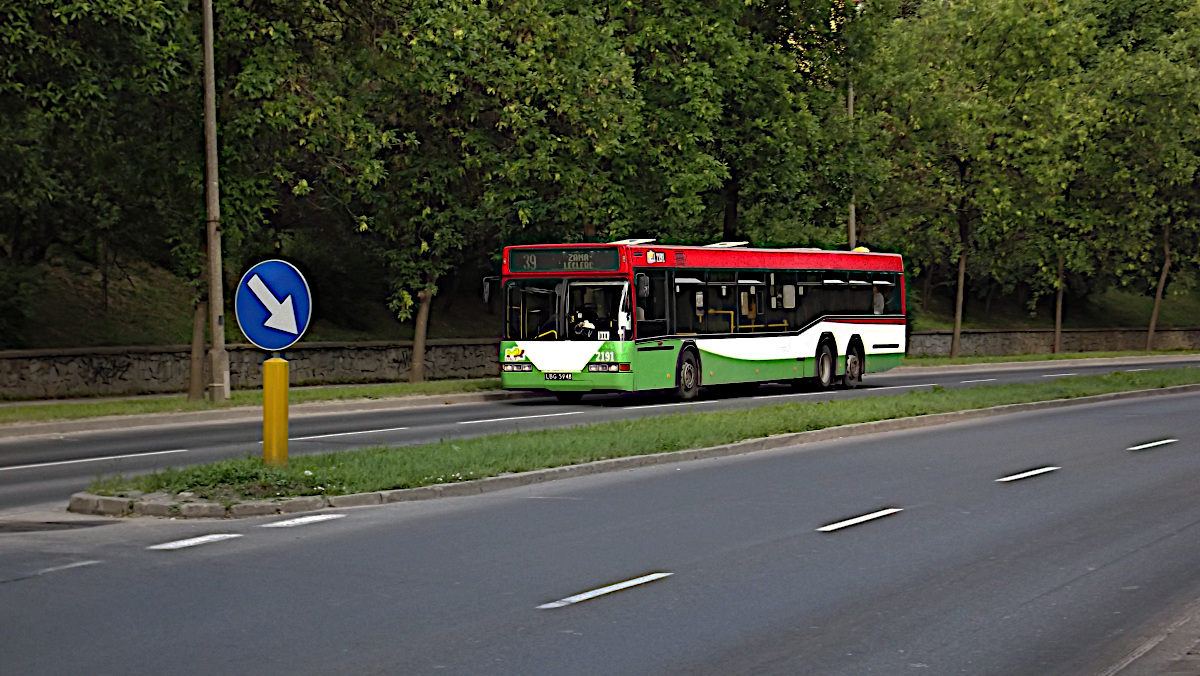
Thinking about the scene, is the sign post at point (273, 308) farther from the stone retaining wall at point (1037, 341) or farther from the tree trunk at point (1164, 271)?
the tree trunk at point (1164, 271)

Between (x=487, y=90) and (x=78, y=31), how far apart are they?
31.8 ft

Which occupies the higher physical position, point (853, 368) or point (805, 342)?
point (805, 342)

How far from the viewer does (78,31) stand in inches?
992

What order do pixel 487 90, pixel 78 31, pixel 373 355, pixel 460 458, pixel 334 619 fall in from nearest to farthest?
pixel 334 619
pixel 460 458
pixel 78 31
pixel 487 90
pixel 373 355

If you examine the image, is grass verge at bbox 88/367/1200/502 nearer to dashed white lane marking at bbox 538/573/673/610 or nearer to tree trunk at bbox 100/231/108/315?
dashed white lane marking at bbox 538/573/673/610

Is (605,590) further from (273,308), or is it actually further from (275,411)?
(275,411)

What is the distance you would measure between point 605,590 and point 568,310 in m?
19.6

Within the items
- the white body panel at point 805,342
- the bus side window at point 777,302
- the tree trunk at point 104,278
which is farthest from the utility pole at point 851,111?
the tree trunk at point 104,278

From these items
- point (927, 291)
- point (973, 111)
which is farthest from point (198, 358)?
point (927, 291)

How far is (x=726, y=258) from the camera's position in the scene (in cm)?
3138

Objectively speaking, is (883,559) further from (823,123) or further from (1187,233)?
(1187,233)

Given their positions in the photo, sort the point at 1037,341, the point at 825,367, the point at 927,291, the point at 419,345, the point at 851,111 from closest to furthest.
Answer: the point at 825,367, the point at 419,345, the point at 851,111, the point at 927,291, the point at 1037,341

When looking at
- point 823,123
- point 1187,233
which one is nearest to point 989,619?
point 823,123

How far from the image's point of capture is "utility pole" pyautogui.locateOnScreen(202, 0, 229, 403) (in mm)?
26234
